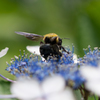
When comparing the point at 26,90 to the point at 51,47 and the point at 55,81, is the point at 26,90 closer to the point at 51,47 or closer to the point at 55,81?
the point at 55,81

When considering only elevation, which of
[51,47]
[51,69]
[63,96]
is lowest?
[63,96]

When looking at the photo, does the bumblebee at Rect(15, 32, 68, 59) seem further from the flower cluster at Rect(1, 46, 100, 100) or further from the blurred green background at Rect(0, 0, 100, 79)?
the blurred green background at Rect(0, 0, 100, 79)

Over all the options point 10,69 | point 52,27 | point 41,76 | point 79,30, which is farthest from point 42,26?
point 41,76

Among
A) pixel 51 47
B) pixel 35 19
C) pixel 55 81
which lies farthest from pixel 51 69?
pixel 35 19

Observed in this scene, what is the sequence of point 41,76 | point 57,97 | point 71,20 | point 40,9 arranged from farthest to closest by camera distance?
point 40,9 < point 71,20 < point 41,76 < point 57,97

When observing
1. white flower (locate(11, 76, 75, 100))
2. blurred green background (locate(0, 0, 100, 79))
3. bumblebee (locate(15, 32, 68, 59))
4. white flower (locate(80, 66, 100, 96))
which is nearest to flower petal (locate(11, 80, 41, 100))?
white flower (locate(11, 76, 75, 100))

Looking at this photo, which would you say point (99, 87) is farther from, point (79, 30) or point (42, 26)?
point (42, 26)
